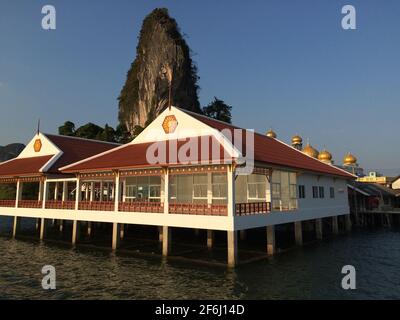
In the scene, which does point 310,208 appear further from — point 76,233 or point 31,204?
point 31,204

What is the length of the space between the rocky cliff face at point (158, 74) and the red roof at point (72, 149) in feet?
108

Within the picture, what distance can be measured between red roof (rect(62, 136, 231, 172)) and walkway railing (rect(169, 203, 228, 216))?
7.46 feet

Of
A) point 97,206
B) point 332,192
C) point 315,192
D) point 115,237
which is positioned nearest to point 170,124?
point 97,206

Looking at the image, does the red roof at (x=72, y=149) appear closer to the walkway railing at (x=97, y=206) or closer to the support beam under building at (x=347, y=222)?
the walkway railing at (x=97, y=206)

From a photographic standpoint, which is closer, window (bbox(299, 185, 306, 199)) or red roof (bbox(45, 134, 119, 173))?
window (bbox(299, 185, 306, 199))

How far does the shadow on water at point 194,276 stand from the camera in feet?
44.9

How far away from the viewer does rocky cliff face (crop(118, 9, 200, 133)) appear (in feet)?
229

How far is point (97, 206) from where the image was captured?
911 inches

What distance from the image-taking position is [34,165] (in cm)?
2903

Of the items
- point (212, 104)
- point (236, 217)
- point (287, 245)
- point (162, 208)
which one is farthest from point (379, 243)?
point (212, 104)

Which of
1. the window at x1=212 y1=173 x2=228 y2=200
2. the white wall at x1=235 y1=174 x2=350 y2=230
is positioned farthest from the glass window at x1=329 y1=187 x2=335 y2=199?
the window at x1=212 y1=173 x2=228 y2=200

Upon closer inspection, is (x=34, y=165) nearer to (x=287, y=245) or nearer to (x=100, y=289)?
(x=100, y=289)

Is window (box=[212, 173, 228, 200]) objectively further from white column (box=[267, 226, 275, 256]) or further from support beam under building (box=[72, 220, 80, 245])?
support beam under building (box=[72, 220, 80, 245])
